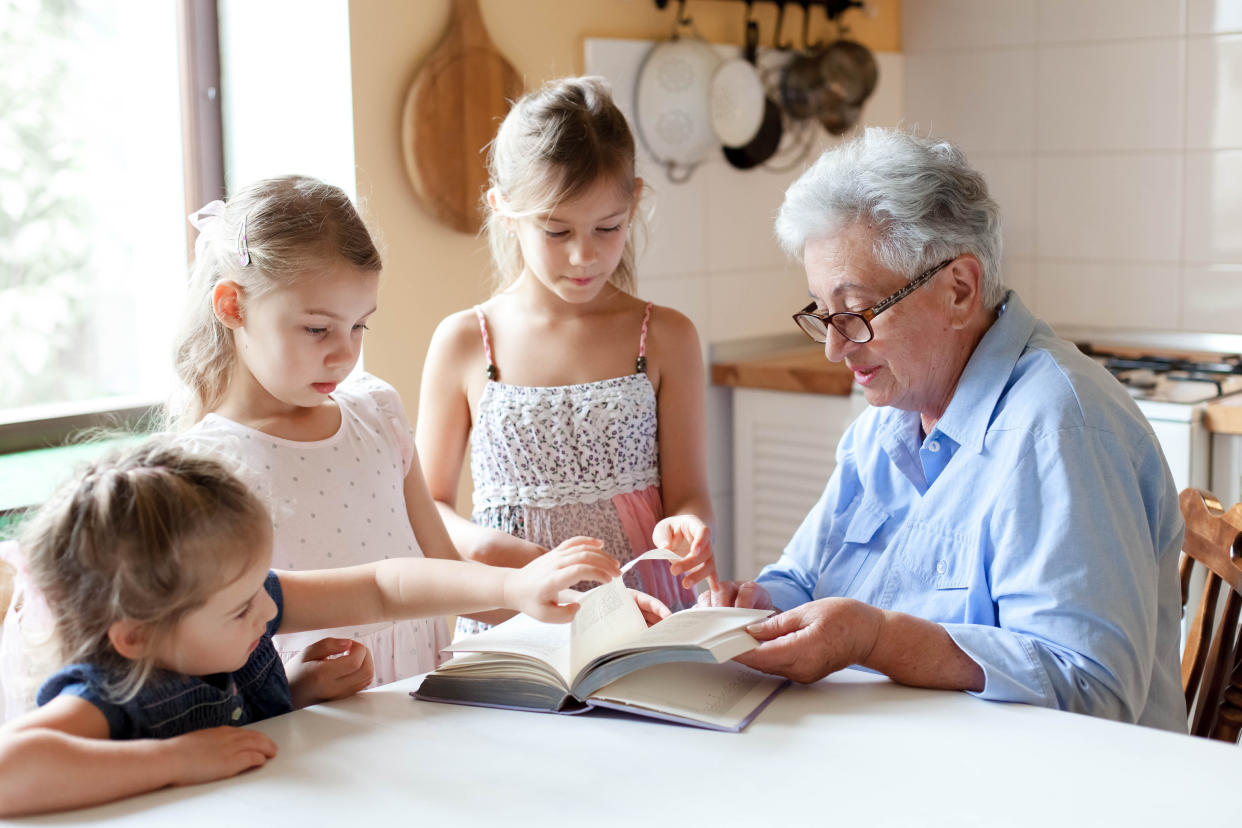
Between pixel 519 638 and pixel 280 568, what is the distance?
1.32 ft

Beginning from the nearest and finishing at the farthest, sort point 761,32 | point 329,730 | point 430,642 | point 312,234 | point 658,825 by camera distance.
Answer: point 658,825 → point 329,730 → point 312,234 → point 430,642 → point 761,32

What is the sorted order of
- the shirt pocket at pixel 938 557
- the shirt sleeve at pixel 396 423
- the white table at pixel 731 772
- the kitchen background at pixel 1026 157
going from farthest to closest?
the kitchen background at pixel 1026 157, the shirt sleeve at pixel 396 423, the shirt pocket at pixel 938 557, the white table at pixel 731 772

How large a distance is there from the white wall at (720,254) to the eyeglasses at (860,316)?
51.0 inches

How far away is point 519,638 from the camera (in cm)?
126

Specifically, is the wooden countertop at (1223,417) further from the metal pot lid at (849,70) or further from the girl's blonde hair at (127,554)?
the girl's blonde hair at (127,554)

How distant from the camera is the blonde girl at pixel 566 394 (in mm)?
1764

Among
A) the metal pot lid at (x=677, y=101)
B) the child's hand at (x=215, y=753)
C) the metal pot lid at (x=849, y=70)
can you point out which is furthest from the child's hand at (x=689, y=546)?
the metal pot lid at (x=849, y=70)

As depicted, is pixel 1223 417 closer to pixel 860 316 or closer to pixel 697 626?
pixel 860 316

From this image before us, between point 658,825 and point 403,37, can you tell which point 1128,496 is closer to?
point 658,825

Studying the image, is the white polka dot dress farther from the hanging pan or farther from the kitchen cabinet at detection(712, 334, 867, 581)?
the hanging pan

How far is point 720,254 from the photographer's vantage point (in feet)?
9.82

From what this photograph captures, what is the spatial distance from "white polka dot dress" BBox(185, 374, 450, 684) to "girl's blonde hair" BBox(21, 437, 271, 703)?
34 cm

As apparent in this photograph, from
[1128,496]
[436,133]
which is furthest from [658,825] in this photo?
[436,133]

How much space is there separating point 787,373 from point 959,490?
149 cm
